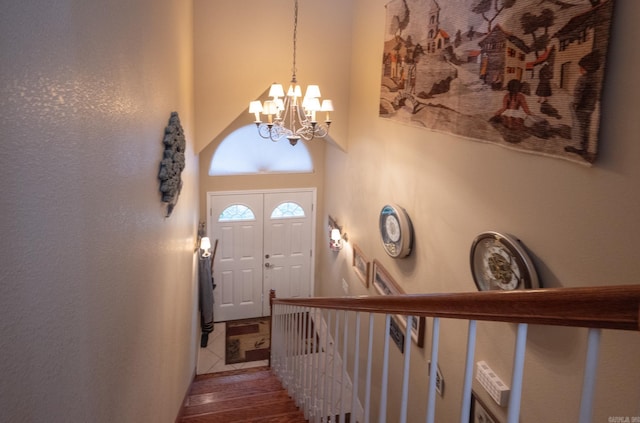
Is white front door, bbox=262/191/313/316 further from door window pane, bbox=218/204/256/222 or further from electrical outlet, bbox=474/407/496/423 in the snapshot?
electrical outlet, bbox=474/407/496/423

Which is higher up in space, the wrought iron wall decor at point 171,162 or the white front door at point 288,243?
the wrought iron wall decor at point 171,162

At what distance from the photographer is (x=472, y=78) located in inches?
107

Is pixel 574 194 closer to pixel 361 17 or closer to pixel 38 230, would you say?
pixel 38 230

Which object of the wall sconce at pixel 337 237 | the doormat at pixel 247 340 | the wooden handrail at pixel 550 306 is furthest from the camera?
the doormat at pixel 247 340

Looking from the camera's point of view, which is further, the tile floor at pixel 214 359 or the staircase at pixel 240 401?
the tile floor at pixel 214 359

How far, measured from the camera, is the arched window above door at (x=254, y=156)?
6.41 metres

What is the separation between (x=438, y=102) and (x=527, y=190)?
1.10 metres

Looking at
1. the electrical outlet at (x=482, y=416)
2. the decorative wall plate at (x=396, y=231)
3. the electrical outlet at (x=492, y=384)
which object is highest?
the decorative wall plate at (x=396, y=231)

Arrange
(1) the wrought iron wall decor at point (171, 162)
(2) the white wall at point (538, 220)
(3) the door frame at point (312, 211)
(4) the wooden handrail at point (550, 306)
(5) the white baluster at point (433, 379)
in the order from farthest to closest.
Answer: (3) the door frame at point (312, 211)
(1) the wrought iron wall decor at point (171, 162)
(2) the white wall at point (538, 220)
(5) the white baluster at point (433, 379)
(4) the wooden handrail at point (550, 306)

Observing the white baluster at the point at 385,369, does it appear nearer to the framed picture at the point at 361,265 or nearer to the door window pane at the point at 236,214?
the framed picture at the point at 361,265

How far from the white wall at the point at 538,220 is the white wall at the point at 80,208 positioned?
4.15ft

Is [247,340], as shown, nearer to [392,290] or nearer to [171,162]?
[392,290]

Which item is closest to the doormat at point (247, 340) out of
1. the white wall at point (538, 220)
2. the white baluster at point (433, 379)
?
the white wall at point (538, 220)

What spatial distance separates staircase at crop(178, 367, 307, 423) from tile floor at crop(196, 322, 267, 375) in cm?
101
